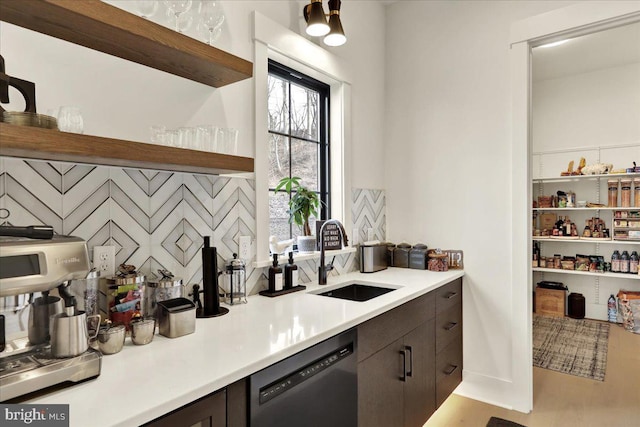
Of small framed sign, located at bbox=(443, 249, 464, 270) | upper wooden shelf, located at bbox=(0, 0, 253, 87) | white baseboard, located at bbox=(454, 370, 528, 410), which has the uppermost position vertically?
upper wooden shelf, located at bbox=(0, 0, 253, 87)

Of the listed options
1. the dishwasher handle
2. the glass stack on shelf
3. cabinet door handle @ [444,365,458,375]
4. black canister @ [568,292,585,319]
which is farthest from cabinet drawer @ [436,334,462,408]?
black canister @ [568,292,585,319]

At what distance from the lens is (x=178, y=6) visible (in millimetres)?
1429

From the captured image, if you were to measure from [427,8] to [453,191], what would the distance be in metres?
1.44

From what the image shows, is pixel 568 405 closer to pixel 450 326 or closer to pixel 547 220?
pixel 450 326

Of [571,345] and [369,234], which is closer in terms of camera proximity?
[369,234]

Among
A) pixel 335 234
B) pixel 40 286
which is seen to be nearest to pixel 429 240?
pixel 335 234

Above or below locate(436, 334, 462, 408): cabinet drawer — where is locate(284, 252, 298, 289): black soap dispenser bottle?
above

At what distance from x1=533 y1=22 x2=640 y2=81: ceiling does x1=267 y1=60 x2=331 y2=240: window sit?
2.73m

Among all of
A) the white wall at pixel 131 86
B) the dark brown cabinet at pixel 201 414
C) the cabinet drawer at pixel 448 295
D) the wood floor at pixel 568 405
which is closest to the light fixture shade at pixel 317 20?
the white wall at pixel 131 86

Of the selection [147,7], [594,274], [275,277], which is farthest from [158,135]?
[594,274]

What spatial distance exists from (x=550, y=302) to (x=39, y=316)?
214 inches

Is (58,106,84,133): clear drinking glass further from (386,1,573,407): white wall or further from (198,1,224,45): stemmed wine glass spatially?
(386,1,573,407): white wall

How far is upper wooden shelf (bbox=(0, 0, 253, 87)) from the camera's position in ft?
3.34

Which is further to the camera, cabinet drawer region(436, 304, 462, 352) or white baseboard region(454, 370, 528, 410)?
white baseboard region(454, 370, 528, 410)
